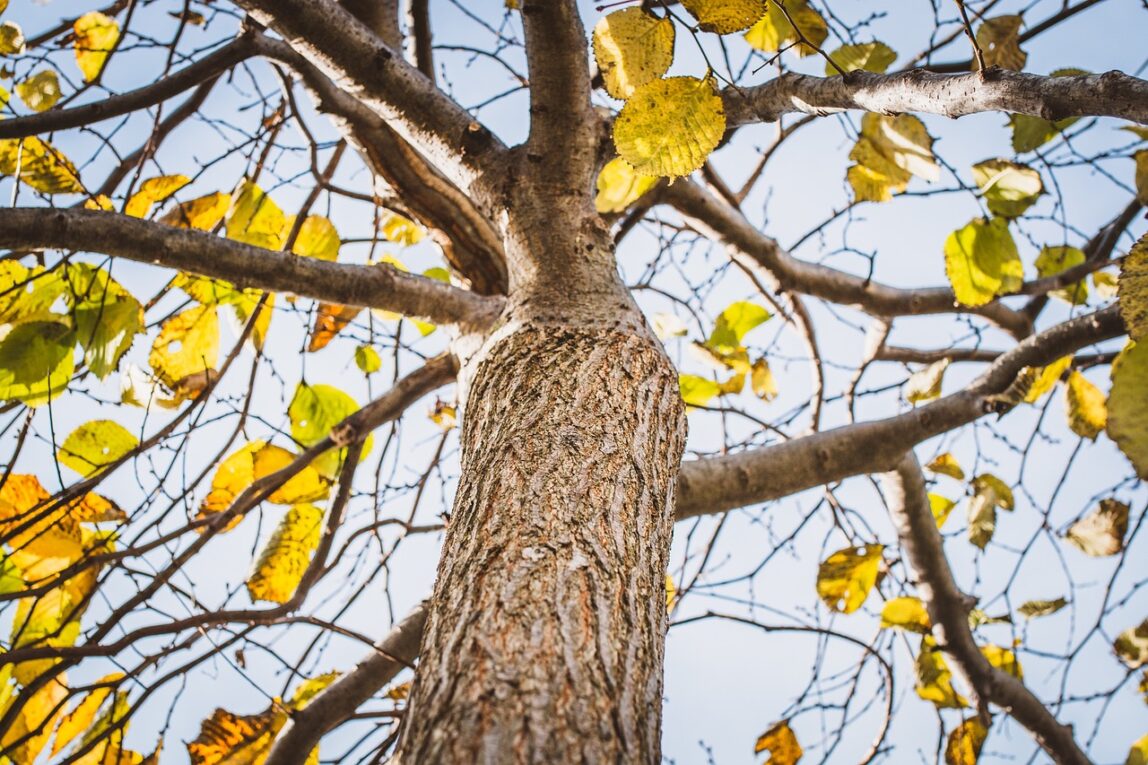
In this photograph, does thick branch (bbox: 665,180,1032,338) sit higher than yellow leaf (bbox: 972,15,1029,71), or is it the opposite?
thick branch (bbox: 665,180,1032,338)

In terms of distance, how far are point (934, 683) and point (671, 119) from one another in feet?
6.29

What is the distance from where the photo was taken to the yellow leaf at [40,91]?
1.93 m

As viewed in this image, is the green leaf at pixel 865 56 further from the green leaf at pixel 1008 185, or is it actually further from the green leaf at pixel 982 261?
the green leaf at pixel 982 261

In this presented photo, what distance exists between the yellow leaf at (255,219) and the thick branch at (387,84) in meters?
0.45

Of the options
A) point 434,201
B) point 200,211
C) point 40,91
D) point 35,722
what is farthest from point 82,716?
point 40,91

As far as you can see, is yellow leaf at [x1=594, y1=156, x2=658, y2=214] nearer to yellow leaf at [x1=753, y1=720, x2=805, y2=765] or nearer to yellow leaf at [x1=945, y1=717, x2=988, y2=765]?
yellow leaf at [x1=753, y1=720, x2=805, y2=765]

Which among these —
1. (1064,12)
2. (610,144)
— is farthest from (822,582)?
(1064,12)

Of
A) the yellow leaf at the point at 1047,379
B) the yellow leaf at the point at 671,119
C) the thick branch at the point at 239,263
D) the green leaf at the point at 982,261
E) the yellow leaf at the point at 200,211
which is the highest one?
the yellow leaf at the point at 200,211

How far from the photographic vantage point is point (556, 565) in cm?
71

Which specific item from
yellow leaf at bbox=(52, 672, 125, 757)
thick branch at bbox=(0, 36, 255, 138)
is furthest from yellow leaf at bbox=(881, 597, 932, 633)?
thick branch at bbox=(0, 36, 255, 138)

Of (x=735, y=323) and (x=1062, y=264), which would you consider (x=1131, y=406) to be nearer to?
(x=735, y=323)

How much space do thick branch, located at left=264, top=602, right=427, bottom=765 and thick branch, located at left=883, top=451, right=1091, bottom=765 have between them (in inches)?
55.9

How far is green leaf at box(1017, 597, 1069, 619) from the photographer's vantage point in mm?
2012

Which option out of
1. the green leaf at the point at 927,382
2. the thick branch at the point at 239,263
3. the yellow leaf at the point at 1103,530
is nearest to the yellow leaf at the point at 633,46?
the thick branch at the point at 239,263
